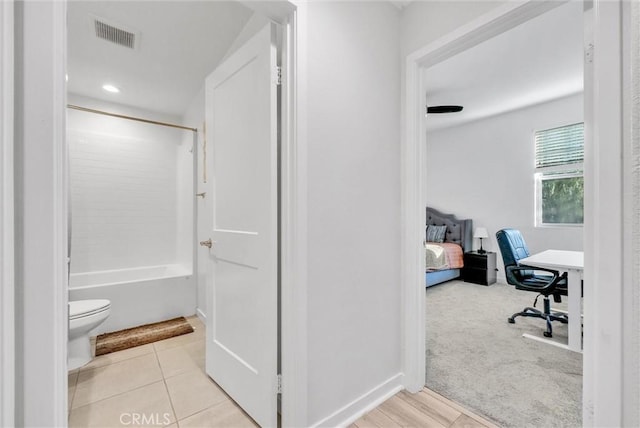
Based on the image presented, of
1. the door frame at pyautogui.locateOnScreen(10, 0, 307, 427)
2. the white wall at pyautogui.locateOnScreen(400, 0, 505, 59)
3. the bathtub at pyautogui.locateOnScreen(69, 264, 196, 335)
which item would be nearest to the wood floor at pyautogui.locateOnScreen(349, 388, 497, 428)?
the door frame at pyautogui.locateOnScreen(10, 0, 307, 427)

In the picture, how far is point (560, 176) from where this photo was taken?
4.10m

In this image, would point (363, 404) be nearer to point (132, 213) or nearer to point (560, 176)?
point (132, 213)

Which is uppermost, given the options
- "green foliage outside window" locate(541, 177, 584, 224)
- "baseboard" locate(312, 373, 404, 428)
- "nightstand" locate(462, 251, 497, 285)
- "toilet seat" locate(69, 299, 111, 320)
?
"green foliage outside window" locate(541, 177, 584, 224)

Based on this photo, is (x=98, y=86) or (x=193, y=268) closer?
(x=98, y=86)

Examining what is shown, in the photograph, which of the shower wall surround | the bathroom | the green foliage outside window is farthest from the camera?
the green foliage outside window

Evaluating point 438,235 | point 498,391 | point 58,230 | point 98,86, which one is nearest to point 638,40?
point 58,230

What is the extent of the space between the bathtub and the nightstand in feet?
13.6

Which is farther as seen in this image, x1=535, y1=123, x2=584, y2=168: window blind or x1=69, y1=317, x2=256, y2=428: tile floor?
x1=535, y1=123, x2=584, y2=168: window blind

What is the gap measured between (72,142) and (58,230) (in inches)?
128

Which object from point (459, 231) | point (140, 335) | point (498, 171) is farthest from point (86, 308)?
point (498, 171)

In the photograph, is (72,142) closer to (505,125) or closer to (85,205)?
(85,205)

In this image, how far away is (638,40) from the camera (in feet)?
2.50

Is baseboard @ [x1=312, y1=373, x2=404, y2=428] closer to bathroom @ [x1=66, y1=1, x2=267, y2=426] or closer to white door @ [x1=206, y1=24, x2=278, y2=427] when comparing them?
white door @ [x1=206, y1=24, x2=278, y2=427]

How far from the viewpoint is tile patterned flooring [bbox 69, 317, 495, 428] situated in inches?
58.4
